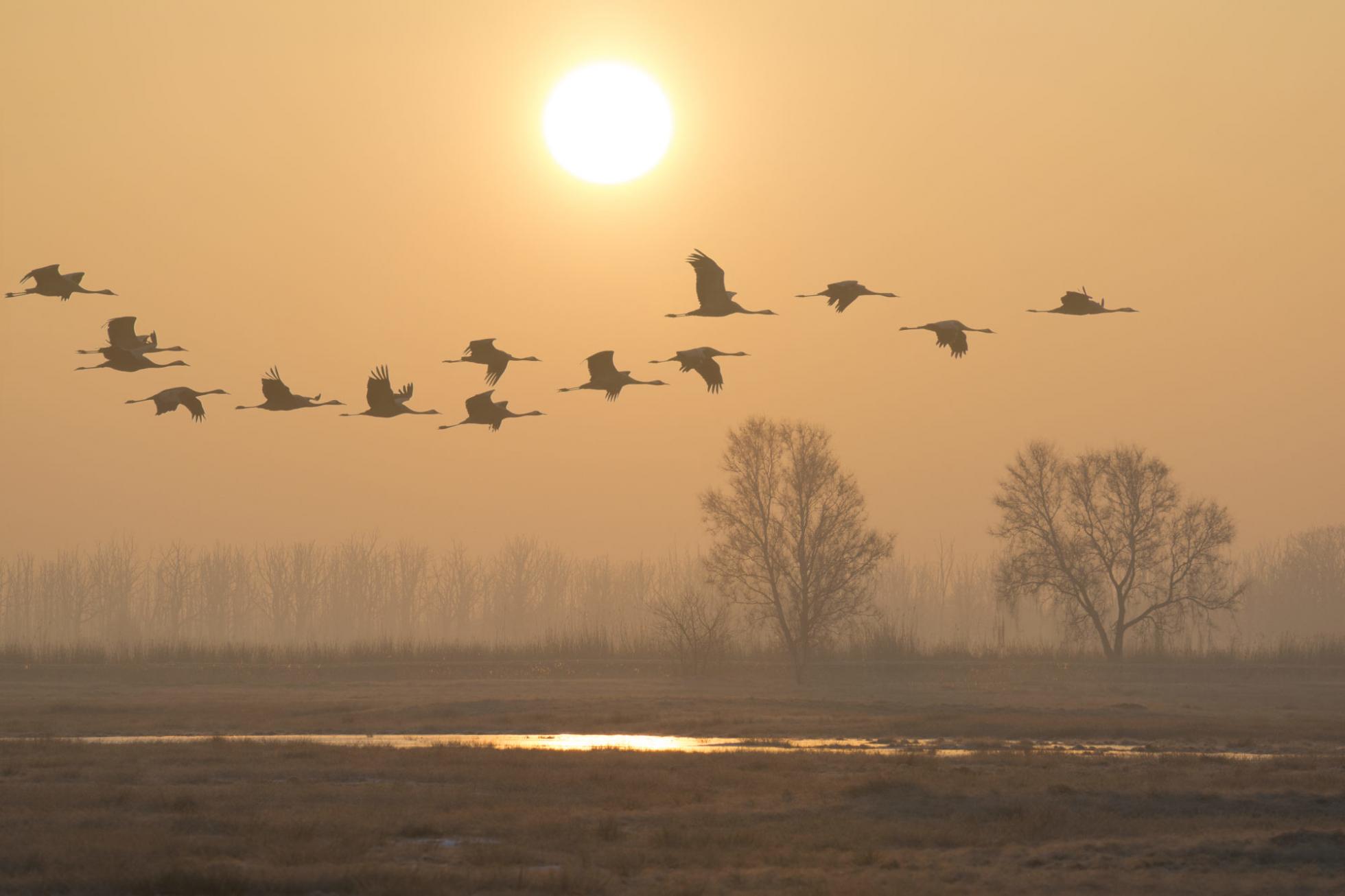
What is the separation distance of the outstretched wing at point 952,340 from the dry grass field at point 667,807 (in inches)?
281

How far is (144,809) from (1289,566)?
156 m

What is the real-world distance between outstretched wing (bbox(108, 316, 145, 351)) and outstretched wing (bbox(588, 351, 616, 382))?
709 centimetres

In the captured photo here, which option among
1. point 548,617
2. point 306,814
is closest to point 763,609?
point 306,814

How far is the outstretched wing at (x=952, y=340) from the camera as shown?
2230 centimetres

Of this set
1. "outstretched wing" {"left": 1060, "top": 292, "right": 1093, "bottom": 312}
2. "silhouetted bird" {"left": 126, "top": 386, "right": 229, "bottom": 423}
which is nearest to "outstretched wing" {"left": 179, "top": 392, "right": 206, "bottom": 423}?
"silhouetted bird" {"left": 126, "top": 386, "right": 229, "bottom": 423}

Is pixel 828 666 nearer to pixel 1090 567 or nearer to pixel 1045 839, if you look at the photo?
pixel 1090 567

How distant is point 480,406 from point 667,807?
7.47 m

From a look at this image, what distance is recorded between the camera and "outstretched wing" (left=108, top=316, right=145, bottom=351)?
22.7 meters

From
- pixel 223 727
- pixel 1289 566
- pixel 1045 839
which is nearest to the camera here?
pixel 1045 839

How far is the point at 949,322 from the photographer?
22328 mm

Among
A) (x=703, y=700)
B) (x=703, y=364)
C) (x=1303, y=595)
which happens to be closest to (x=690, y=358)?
(x=703, y=364)

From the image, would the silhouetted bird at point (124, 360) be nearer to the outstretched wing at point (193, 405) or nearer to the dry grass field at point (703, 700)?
the outstretched wing at point (193, 405)

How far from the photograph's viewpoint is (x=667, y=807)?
988 inches

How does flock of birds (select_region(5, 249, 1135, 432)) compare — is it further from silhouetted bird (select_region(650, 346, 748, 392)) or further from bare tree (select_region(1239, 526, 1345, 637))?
bare tree (select_region(1239, 526, 1345, 637))
